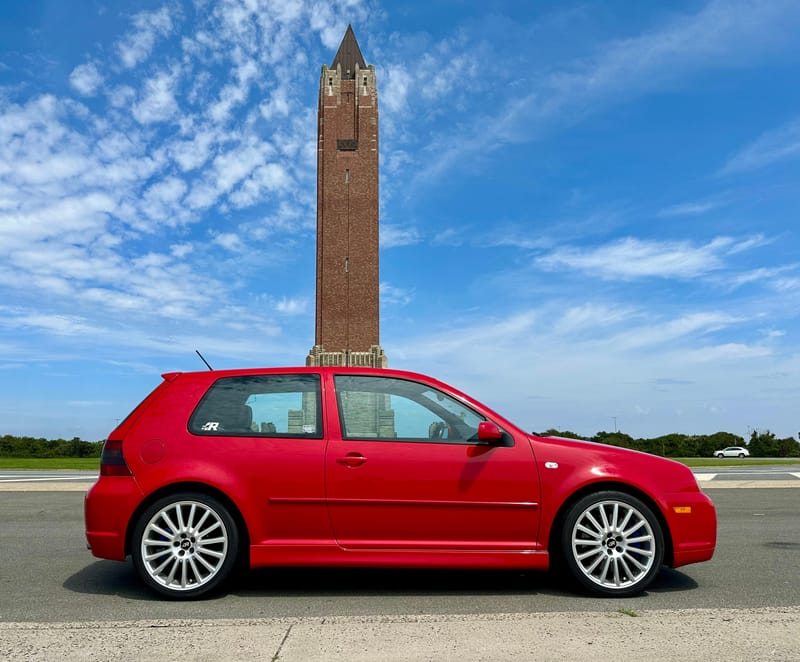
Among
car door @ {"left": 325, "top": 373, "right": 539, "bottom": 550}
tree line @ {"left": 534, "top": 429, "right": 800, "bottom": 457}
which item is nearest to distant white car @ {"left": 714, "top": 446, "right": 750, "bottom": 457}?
tree line @ {"left": 534, "top": 429, "right": 800, "bottom": 457}

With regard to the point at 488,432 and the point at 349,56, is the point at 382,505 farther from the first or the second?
the point at 349,56

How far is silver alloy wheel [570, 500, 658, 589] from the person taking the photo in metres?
4.70

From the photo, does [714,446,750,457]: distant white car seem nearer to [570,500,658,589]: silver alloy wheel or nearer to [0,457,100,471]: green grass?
[0,457,100,471]: green grass

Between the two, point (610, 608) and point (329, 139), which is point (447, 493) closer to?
point (610, 608)

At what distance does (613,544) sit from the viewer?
4.74 meters

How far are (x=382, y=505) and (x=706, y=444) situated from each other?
2158 inches

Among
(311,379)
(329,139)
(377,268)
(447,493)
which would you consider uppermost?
(329,139)

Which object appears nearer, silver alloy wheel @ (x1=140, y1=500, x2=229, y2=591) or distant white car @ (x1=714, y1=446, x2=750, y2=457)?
silver alloy wheel @ (x1=140, y1=500, x2=229, y2=591)

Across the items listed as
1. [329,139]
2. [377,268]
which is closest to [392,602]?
[377,268]

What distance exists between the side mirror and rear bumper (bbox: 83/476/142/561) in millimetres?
2282

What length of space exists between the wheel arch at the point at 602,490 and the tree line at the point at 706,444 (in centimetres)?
4286

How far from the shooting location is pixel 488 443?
4.80 metres

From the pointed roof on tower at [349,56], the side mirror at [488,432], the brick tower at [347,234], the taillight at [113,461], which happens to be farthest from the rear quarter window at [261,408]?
the pointed roof on tower at [349,56]

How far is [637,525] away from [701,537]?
1.60 feet
